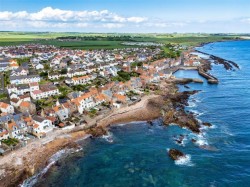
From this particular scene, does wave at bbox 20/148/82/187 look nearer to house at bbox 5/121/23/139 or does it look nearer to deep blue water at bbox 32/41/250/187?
deep blue water at bbox 32/41/250/187

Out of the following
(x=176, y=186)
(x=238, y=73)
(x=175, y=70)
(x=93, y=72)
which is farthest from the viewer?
(x=175, y=70)

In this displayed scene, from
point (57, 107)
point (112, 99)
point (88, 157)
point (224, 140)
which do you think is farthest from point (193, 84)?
point (88, 157)

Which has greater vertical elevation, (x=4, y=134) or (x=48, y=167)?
(x=4, y=134)

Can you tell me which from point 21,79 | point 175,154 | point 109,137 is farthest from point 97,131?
point 21,79

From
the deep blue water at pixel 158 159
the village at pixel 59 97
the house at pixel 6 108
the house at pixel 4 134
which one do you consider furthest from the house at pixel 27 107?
the deep blue water at pixel 158 159

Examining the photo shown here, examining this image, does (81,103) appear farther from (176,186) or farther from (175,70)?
(175,70)

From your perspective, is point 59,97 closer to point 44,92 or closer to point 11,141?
point 44,92

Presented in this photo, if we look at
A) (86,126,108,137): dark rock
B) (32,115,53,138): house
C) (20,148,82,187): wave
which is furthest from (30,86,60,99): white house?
(20,148,82,187): wave
